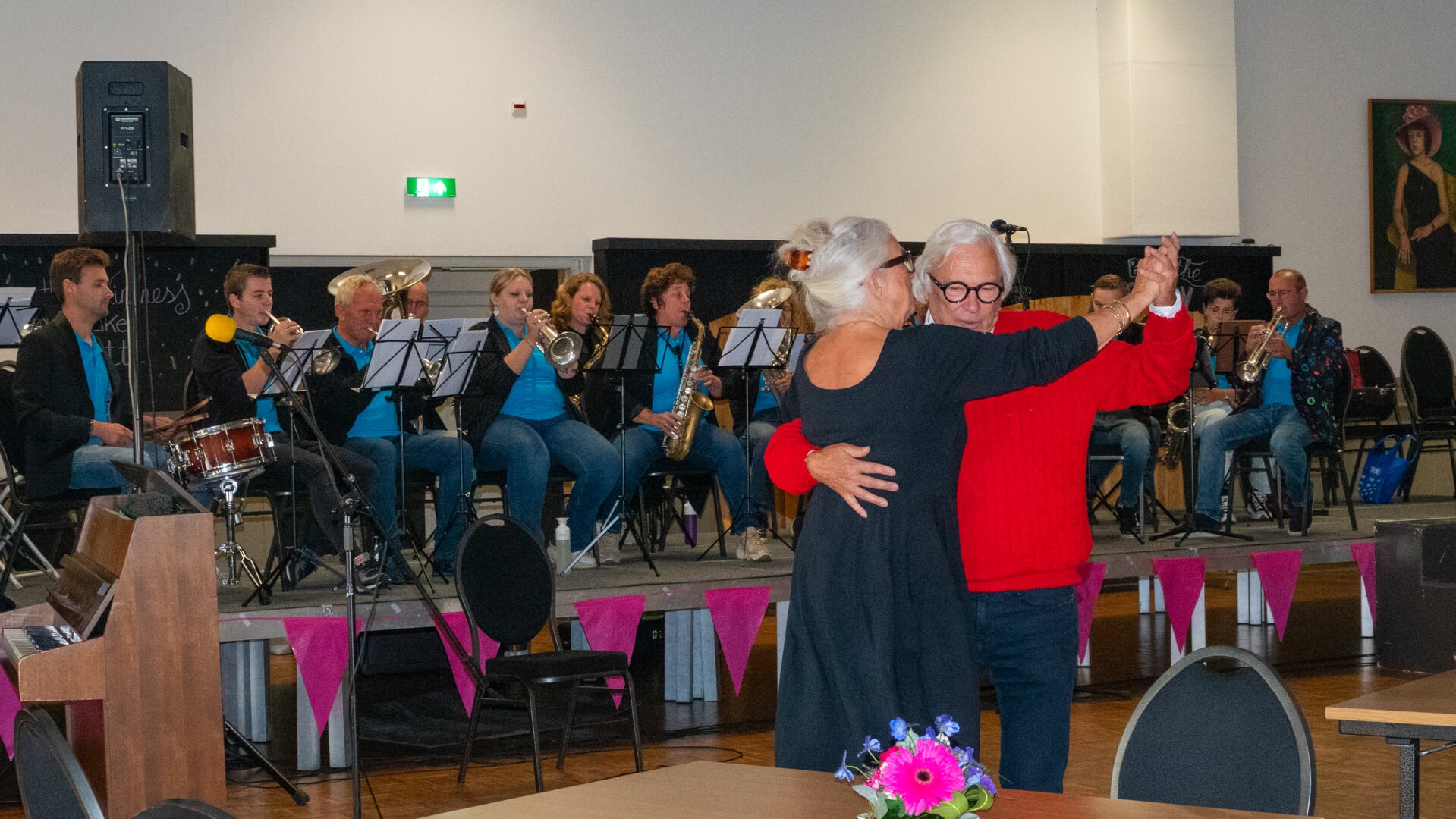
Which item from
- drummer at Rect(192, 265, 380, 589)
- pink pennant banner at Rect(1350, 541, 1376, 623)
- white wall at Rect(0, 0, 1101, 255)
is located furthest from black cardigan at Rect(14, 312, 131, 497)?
pink pennant banner at Rect(1350, 541, 1376, 623)

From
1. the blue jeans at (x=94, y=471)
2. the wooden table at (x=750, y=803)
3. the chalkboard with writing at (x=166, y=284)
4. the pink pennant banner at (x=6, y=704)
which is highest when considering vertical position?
the chalkboard with writing at (x=166, y=284)

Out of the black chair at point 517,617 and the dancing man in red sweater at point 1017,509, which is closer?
the dancing man in red sweater at point 1017,509

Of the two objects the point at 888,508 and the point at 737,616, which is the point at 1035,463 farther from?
the point at 737,616

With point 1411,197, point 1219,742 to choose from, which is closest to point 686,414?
point 1219,742

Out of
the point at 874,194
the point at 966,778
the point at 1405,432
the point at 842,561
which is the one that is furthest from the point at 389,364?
the point at 1405,432

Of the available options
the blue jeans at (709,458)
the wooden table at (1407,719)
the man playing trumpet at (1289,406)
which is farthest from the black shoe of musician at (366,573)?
the man playing trumpet at (1289,406)

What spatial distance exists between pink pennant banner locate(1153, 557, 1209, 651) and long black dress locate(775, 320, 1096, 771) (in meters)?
4.57

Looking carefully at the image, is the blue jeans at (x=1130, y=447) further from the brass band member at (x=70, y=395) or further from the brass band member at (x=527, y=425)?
the brass band member at (x=70, y=395)

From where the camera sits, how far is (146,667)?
12.1ft

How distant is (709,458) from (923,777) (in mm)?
5209

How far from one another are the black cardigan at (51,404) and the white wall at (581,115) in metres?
3.30

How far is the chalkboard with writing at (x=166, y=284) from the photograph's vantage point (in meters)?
8.53

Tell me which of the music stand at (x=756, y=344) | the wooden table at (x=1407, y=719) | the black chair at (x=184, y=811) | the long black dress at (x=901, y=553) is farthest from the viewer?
the music stand at (x=756, y=344)

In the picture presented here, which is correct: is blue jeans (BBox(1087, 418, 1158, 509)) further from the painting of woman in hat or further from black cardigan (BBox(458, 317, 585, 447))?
the painting of woman in hat
